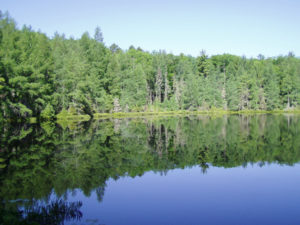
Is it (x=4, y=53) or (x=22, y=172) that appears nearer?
(x=22, y=172)

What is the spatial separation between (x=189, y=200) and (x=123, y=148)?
36.3 ft

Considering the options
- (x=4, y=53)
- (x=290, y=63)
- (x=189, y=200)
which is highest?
(x=290, y=63)

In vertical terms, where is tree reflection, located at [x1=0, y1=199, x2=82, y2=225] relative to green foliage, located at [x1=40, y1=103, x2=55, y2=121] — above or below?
below

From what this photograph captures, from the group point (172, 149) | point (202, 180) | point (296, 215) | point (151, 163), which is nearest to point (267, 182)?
point (202, 180)

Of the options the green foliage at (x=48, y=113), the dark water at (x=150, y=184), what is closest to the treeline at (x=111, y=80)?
the green foliage at (x=48, y=113)

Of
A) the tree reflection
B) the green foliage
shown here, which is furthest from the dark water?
the green foliage

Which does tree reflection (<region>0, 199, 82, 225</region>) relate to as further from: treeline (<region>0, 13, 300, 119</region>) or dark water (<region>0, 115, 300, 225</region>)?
treeline (<region>0, 13, 300, 119</region>)

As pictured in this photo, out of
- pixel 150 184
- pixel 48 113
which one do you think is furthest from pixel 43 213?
pixel 48 113

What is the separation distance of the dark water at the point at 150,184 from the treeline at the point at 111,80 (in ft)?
54.5

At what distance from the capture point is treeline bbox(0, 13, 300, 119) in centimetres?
3859

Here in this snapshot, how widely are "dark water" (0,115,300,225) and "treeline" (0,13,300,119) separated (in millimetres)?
16605

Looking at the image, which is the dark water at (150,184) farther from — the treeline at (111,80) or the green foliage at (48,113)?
the green foliage at (48,113)

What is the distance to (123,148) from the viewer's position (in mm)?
20438

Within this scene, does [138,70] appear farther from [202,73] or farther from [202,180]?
[202,180]
